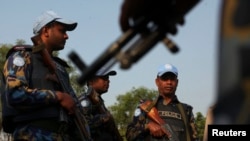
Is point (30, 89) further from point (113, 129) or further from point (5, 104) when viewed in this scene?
point (113, 129)

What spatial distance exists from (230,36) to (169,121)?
4.38m

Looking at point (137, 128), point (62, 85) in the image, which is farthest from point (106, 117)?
point (62, 85)

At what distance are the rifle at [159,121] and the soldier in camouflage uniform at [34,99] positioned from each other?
160 cm

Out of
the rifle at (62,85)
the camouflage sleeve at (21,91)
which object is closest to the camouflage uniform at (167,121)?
the rifle at (62,85)

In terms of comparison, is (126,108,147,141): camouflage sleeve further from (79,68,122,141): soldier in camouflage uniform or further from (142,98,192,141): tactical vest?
(79,68,122,141): soldier in camouflage uniform

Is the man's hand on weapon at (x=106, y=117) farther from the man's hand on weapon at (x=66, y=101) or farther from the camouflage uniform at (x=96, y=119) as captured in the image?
the man's hand on weapon at (x=66, y=101)

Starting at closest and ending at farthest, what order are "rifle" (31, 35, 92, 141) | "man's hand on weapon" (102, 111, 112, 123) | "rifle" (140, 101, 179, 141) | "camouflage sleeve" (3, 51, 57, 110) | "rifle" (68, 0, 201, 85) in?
1. "rifle" (68, 0, 201, 85)
2. "camouflage sleeve" (3, 51, 57, 110)
3. "rifle" (31, 35, 92, 141)
4. "rifle" (140, 101, 179, 141)
5. "man's hand on weapon" (102, 111, 112, 123)

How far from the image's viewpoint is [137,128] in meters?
5.78

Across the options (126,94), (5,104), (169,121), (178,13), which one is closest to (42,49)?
(5,104)

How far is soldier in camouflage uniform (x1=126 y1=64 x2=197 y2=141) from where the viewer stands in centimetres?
561

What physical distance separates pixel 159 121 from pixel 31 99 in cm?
209

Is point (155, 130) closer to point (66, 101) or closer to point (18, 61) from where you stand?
point (66, 101)

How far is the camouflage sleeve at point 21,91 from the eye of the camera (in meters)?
3.86

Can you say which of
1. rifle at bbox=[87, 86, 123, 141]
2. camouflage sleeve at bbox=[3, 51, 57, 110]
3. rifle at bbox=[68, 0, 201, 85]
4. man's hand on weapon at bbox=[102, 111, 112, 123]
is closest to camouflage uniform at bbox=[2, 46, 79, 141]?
camouflage sleeve at bbox=[3, 51, 57, 110]
